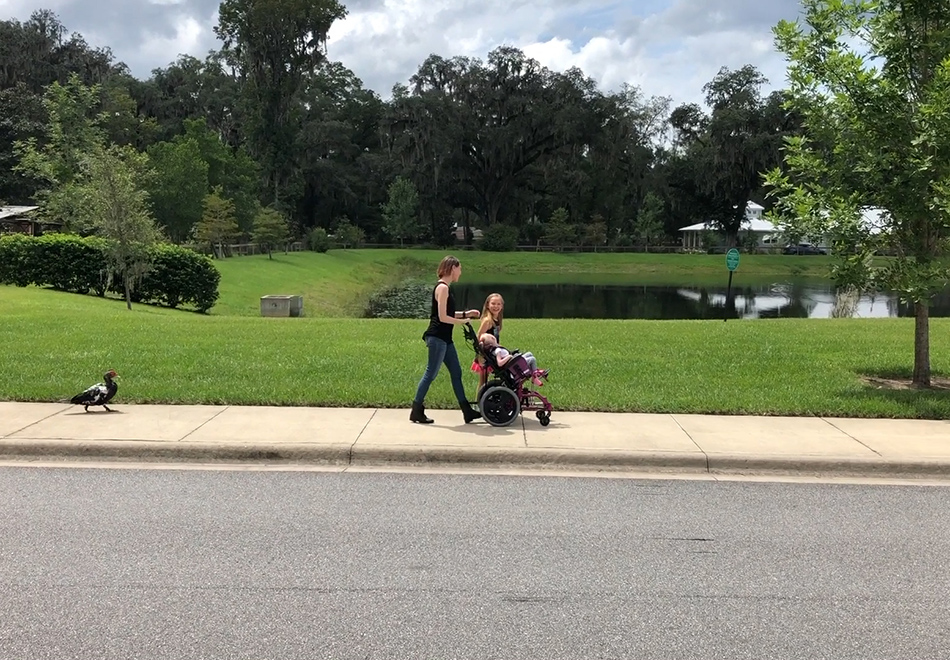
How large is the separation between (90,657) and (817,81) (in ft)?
34.1

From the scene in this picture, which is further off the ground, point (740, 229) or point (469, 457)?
point (740, 229)

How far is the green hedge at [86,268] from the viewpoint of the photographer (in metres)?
23.4

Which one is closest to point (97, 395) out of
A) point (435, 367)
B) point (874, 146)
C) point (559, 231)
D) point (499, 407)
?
point (435, 367)

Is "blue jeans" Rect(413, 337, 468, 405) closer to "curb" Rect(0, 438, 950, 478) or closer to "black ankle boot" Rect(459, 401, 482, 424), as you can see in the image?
"black ankle boot" Rect(459, 401, 482, 424)

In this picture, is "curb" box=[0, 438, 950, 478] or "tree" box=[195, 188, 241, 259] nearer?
"curb" box=[0, 438, 950, 478]

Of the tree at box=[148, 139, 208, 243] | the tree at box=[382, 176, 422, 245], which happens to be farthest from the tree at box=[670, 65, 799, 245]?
the tree at box=[148, 139, 208, 243]

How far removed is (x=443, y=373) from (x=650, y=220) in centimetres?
7127

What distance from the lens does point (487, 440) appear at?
23.6 feet

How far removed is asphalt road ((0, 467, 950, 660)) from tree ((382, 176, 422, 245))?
67.3 metres

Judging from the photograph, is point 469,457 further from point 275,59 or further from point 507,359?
point 275,59

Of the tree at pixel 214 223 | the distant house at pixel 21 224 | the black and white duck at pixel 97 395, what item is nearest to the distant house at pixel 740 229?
the tree at pixel 214 223

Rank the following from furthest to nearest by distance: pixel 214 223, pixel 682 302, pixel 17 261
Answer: pixel 214 223 → pixel 682 302 → pixel 17 261

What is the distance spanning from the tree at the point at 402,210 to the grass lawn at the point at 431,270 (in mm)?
2646

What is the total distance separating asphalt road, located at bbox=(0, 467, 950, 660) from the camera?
369 centimetres
